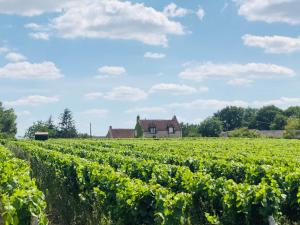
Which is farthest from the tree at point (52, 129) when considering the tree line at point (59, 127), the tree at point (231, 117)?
the tree at point (231, 117)

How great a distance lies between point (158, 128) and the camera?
358 feet

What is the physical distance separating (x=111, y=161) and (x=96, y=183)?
253 inches

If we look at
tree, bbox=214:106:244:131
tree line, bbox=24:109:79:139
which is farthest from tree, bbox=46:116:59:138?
tree, bbox=214:106:244:131

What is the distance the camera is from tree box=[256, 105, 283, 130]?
13400cm

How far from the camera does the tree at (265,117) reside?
134 meters

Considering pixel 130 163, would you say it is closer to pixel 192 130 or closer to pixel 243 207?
pixel 243 207

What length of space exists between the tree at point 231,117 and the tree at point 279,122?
16.4m

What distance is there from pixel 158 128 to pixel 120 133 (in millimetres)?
8712

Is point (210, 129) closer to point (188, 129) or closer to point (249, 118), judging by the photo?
point (188, 129)

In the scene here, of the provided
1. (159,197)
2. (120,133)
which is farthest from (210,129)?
(159,197)

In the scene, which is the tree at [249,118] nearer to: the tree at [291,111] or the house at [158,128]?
the tree at [291,111]

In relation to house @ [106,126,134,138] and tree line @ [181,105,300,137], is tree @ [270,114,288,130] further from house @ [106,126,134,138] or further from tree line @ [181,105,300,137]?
house @ [106,126,134,138]

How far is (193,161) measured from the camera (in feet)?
60.0

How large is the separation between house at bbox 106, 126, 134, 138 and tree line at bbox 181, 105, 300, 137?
1216 cm
